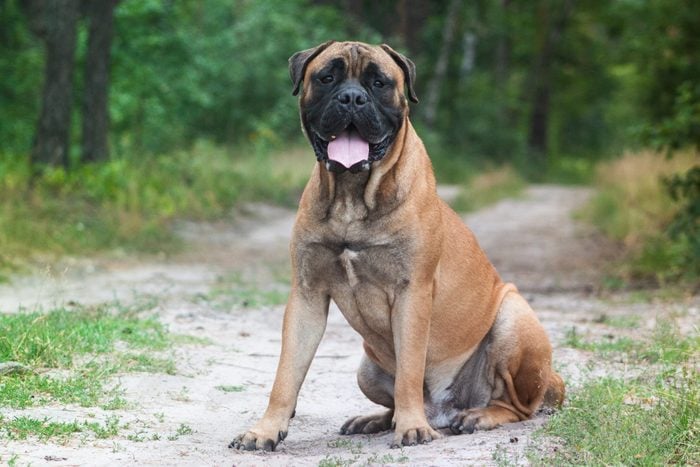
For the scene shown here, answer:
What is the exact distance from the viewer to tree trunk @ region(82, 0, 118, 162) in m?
15.6

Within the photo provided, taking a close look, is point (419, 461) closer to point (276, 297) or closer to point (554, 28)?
point (276, 297)

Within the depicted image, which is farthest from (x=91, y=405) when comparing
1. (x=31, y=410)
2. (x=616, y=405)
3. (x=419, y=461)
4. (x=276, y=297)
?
(x=276, y=297)

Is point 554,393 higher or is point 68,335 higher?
point 554,393

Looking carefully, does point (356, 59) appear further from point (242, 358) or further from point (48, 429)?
point (242, 358)

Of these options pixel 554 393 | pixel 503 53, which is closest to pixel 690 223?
pixel 554 393

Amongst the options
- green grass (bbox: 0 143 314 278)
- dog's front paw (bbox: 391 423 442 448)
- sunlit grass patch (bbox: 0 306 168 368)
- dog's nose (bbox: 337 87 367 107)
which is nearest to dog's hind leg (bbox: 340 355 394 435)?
dog's front paw (bbox: 391 423 442 448)

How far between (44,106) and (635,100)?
1569 cm

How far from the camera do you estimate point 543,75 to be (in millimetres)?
35688

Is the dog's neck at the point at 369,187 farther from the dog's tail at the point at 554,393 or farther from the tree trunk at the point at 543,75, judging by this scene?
the tree trunk at the point at 543,75

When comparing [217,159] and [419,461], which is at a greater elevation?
[419,461]

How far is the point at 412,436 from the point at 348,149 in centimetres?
132

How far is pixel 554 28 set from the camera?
35.6m

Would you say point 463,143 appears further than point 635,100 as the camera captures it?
Yes

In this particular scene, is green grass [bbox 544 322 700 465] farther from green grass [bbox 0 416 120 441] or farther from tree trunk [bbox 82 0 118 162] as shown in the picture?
tree trunk [bbox 82 0 118 162]
